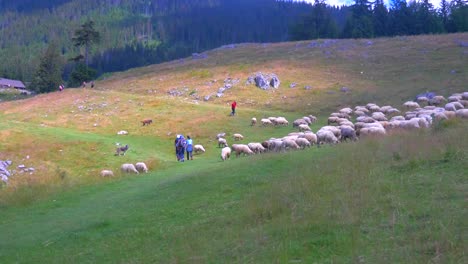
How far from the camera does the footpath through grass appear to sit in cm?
852

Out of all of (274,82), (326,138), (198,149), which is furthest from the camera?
(274,82)

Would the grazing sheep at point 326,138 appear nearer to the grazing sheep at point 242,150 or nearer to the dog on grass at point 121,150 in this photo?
the grazing sheep at point 242,150

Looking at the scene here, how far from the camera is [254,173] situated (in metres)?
17.4

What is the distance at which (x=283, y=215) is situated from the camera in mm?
10984

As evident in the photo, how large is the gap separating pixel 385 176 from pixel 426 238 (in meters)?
4.75

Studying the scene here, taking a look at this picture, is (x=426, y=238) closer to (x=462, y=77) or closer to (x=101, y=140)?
(x=101, y=140)

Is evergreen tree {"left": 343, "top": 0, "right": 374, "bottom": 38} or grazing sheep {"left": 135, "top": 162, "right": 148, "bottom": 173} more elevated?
evergreen tree {"left": 343, "top": 0, "right": 374, "bottom": 38}

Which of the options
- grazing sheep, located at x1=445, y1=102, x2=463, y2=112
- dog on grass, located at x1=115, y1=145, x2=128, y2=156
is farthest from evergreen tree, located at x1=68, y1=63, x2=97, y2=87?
grazing sheep, located at x1=445, y1=102, x2=463, y2=112

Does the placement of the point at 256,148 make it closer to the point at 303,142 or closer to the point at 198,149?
the point at 303,142

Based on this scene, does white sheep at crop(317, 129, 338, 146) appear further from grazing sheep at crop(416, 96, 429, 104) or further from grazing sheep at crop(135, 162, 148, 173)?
grazing sheep at crop(416, 96, 429, 104)

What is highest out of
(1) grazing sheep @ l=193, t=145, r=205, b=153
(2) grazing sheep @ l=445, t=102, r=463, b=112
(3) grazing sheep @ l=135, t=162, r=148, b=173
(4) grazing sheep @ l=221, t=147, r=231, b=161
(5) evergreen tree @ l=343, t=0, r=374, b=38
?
(5) evergreen tree @ l=343, t=0, r=374, b=38

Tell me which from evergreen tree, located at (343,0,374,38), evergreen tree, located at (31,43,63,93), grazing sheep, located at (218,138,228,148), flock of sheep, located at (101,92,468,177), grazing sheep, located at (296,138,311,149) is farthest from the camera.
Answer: evergreen tree, located at (343,0,374,38)

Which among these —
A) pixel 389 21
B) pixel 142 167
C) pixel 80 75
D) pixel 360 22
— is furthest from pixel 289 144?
pixel 389 21

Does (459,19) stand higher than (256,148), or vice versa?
(459,19)
